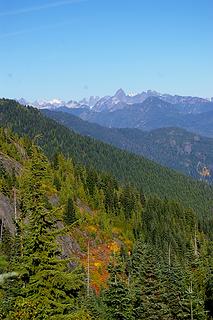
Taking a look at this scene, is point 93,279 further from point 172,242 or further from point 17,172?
point 172,242

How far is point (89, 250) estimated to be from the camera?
344 feet

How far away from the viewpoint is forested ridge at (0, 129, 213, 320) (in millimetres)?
16891

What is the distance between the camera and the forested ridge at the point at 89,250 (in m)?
16.9

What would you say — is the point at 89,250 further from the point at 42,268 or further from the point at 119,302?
the point at 42,268

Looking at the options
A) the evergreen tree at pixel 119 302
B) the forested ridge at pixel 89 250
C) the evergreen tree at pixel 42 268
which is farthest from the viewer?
the evergreen tree at pixel 119 302

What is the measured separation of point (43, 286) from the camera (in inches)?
663

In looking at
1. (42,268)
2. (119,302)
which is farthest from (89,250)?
(42,268)

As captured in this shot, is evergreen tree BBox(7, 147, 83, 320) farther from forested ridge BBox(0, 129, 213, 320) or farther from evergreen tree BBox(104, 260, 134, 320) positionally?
evergreen tree BBox(104, 260, 134, 320)

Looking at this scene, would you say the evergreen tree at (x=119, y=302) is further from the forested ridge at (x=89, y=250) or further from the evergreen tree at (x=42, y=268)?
the evergreen tree at (x=42, y=268)

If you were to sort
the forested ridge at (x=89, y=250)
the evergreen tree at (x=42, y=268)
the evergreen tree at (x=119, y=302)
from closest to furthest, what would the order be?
the evergreen tree at (x=42, y=268)
the forested ridge at (x=89, y=250)
the evergreen tree at (x=119, y=302)

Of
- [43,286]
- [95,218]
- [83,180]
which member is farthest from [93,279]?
[43,286]

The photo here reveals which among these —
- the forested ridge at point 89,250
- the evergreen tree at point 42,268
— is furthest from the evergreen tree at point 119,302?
the evergreen tree at point 42,268

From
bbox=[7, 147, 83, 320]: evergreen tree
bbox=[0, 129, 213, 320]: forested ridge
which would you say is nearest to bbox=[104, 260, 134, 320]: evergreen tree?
bbox=[0, 129, 213, 320]: forested ridge

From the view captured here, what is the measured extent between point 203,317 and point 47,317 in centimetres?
4101
